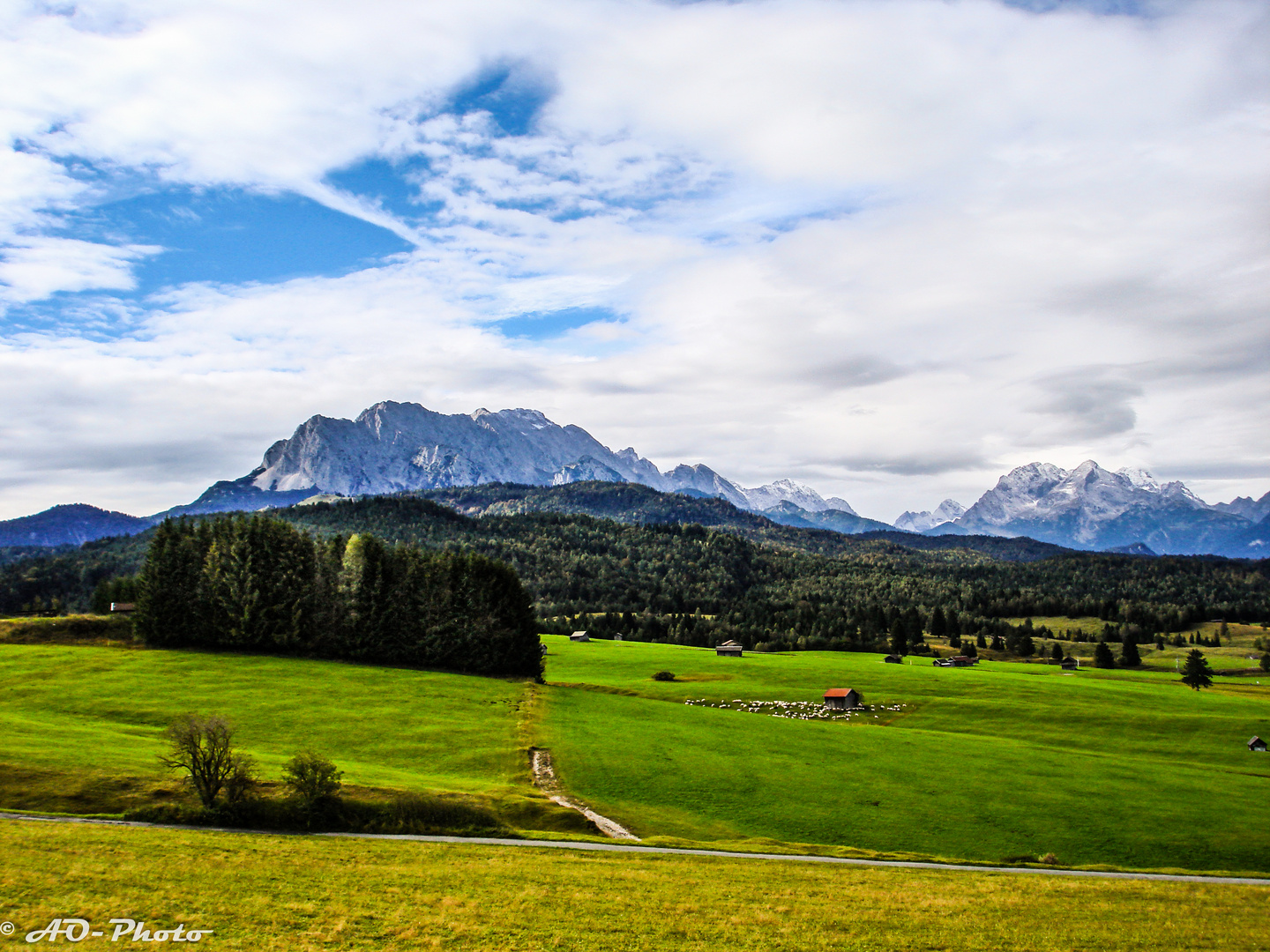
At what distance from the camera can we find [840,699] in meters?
100

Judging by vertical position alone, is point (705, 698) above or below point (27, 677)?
below

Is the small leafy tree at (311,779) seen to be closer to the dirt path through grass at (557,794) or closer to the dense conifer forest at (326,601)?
the dirt path through grass at (557,794)

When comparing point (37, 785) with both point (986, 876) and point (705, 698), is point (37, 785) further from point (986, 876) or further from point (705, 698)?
point (705, 698)

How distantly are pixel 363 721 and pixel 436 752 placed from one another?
12262 millimetres

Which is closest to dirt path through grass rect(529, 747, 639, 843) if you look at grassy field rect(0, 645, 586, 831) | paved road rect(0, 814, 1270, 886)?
grassy field rect(0, 645, 586, 831)

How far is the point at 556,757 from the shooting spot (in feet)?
204

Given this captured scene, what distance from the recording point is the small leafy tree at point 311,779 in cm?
4188

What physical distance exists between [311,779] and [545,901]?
2012 centimetres

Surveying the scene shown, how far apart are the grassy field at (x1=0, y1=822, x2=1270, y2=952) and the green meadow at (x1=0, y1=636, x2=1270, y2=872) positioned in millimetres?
9993

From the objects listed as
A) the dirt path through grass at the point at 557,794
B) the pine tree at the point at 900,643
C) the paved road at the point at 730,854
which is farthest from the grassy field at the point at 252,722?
the pine tree at the point at 900,643

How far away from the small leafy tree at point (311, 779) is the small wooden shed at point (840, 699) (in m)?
74.1

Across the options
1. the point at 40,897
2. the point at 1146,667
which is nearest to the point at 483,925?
the point at 40,897

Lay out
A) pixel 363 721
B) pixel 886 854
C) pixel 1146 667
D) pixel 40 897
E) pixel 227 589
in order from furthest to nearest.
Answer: pixel 1146 667, pixel 227 589, pixel 363 721, pixel 886 854, pixel 40 897

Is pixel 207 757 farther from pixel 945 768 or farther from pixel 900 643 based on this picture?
pixel 900 643
